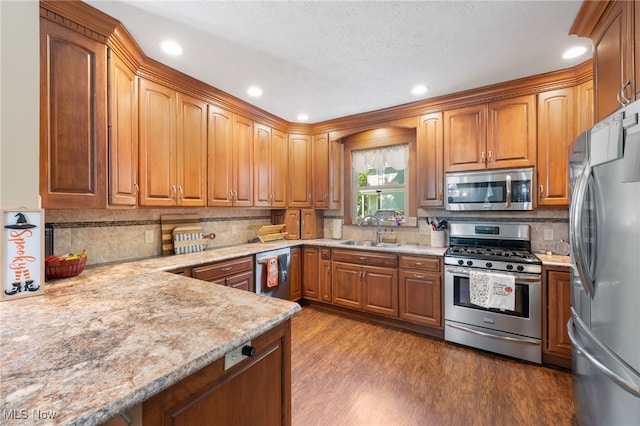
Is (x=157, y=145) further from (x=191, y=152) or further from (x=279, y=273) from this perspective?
(x=279, y=273)

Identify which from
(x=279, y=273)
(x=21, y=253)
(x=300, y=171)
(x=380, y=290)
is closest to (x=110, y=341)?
(x=21, y=253)

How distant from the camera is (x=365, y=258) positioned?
319cm

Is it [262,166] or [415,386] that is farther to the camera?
[262,166]

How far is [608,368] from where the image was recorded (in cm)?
116

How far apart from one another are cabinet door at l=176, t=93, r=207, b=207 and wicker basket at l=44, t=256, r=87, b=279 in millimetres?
915

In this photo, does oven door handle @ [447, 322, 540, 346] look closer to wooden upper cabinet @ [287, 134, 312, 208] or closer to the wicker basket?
wooden upper cabinet @ [287, 134, 312, 208]

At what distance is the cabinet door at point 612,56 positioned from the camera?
1.34 m

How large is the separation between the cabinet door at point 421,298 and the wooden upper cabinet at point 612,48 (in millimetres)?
1827

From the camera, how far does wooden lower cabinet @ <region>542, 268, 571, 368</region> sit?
2.20 meters

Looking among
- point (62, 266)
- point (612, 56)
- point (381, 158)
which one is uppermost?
point (612, 56)

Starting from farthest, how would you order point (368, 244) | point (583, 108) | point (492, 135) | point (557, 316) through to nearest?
point (368, 244), point (492, 135), point (583, 108), point (557, 316)

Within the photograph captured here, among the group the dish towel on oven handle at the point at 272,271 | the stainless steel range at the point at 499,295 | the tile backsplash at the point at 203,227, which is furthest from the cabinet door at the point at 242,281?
the stainless steel range at the point at 499,295

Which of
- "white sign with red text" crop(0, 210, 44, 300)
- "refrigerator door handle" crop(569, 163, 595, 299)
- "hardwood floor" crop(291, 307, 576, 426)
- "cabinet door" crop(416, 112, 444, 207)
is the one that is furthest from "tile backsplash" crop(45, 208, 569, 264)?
"refrigerator door handle" crop(569, 163, 595, 299)

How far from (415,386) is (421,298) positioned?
0.96 metres
